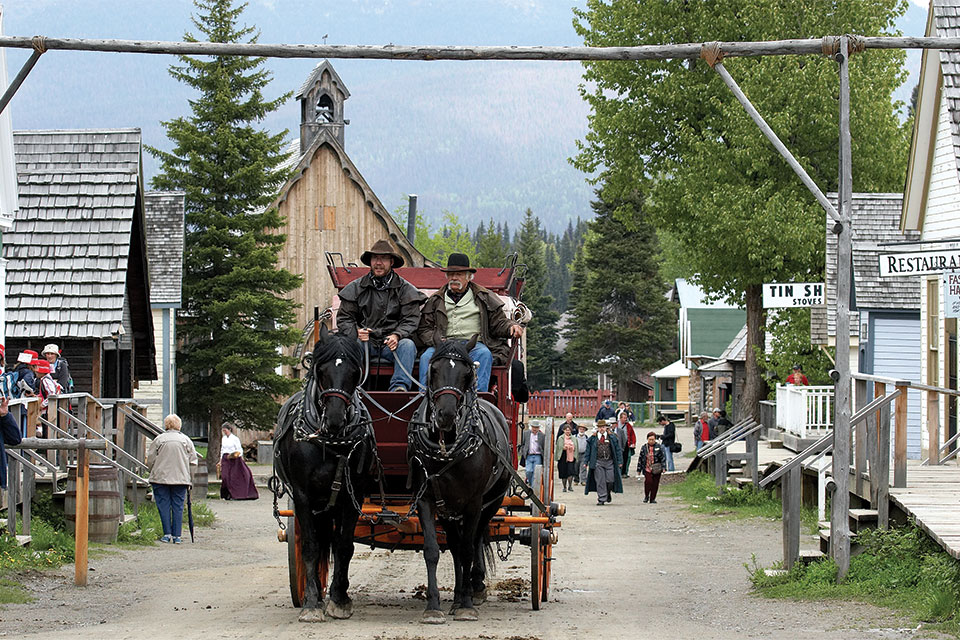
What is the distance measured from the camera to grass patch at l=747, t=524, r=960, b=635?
37.1ft

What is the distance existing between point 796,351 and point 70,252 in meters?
20.8

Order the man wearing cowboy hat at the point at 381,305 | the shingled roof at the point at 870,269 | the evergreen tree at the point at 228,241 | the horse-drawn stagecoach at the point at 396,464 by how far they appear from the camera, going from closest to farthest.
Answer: the horse-drawn stagecoach at the point at 396,464
the man wearing cowboy hat at the point at 381,305
the shingled roof at the point at 870,269
the evergreen tree at the point at 228,241

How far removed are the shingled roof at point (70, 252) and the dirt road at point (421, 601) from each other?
422 centimetres

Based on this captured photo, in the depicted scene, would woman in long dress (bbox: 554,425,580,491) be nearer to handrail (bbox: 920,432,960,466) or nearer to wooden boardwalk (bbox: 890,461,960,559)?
handrail (bbox: 920,432,960,466)

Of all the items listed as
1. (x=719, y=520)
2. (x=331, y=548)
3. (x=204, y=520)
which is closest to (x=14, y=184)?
(x=204, y=520)

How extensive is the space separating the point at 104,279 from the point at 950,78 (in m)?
13.8

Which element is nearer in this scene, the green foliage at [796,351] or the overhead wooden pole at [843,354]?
the overhead wooden pole at [843,354]

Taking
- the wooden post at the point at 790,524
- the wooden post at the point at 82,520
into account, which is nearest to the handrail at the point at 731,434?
the wooden post at the point at 790,524

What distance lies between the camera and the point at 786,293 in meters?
20.9

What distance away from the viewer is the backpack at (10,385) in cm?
1654

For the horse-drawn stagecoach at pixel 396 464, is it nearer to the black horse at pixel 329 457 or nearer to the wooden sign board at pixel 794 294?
the black horse at pixel 329 457

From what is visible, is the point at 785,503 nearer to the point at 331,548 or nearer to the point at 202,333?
the point at 331,548

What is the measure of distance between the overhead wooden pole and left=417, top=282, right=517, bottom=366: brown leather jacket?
123 inches

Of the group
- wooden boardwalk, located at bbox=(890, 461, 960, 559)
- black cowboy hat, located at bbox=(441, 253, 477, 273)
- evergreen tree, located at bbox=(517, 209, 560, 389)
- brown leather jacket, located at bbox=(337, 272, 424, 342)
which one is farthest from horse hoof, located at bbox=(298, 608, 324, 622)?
evergreen tree, located at bbox=(517, 209, 560, 389)
